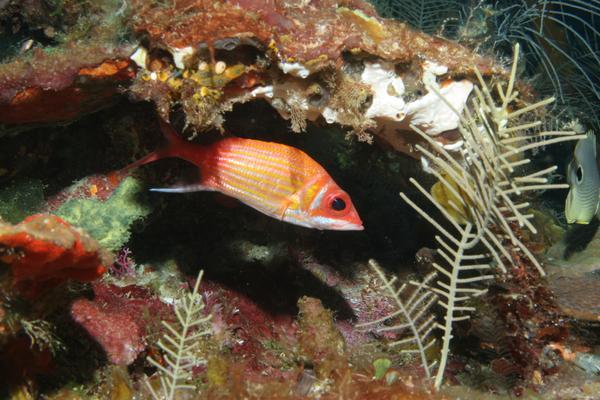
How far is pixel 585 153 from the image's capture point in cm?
512

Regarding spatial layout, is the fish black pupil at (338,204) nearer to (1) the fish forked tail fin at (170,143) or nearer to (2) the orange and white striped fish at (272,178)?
(2) the orange and white striped fish at (272,178)

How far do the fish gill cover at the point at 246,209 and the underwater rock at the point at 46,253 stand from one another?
12 millimetres

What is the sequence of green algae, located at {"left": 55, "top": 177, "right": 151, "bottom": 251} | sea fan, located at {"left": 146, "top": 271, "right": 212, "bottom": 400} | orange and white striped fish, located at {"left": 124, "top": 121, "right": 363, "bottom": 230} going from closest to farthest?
sea fan, located at {"left": 146, "top": 271, "right": 212, "bottom": 400} → orange and white striped fish, located at {"left": 124, "top": 121, "right": 363, "bottom": 230} → green algae, located at {"left": 55, "top": 177, "right": 151, "bottom": 251}

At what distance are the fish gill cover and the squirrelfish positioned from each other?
74 cm

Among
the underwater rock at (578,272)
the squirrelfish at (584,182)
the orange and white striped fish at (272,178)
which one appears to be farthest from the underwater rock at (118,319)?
the squirrelfish at (584,182)

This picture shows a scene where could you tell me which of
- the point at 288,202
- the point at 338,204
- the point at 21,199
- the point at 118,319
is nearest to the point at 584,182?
the point at 338,204

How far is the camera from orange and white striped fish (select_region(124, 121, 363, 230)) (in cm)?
306

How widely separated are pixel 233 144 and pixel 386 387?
2075 mm

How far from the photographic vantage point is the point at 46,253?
217 cm

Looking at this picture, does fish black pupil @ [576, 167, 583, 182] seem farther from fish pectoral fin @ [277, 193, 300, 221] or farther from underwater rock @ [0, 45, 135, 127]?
underwater rock @ [0, 45, 135, 127]

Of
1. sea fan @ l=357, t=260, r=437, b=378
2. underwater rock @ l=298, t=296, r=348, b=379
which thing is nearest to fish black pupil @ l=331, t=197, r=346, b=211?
sea fan @ l=357, t=260, r=437, b=378

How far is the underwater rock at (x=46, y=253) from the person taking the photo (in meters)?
2.08

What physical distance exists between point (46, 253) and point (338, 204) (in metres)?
1.97

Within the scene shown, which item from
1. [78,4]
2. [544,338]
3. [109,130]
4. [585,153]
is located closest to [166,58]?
[78,4]
